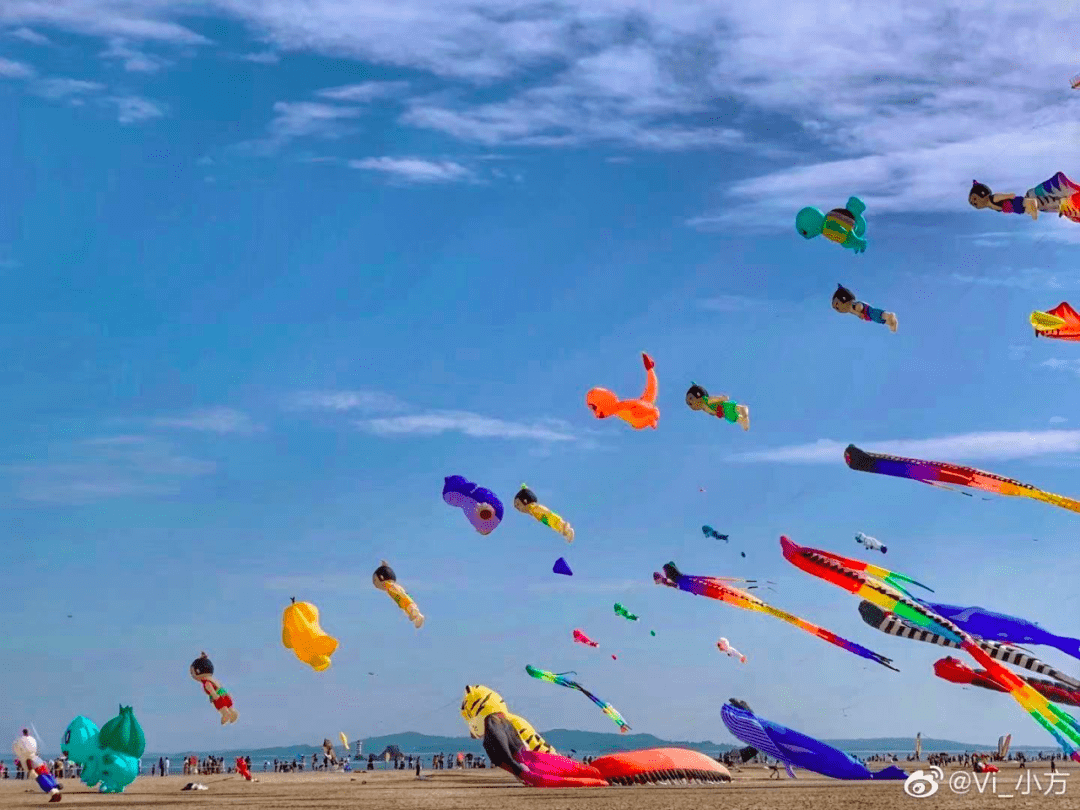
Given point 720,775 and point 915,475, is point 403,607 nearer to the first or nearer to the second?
point 720,775

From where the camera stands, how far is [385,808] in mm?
28328

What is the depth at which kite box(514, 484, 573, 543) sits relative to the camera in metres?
34.1

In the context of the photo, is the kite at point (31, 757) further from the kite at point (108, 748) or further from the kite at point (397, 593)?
the kite at point (397, 593)

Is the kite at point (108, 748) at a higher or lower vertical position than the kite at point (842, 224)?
lower

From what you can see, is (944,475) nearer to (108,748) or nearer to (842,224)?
(842,224)

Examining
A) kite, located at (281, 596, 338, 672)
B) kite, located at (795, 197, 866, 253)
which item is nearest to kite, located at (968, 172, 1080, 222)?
kite, located at (795, 197, 866, 253)

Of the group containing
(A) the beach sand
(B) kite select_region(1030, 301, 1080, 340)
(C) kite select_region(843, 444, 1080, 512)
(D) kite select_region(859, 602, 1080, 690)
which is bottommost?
(A) the beach sand

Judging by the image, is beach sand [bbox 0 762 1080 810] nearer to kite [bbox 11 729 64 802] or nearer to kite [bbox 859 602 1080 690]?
kite [bbox 11 729 64 802]

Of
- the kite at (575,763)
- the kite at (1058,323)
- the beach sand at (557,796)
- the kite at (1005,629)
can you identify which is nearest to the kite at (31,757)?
the beach sand at (557,796)

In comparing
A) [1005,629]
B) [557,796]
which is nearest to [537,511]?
[557,796]

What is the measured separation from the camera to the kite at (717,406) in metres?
33.5

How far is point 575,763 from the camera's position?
34.8 m

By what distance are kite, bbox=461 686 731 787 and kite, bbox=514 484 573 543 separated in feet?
22.0

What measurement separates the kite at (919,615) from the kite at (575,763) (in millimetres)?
13210
